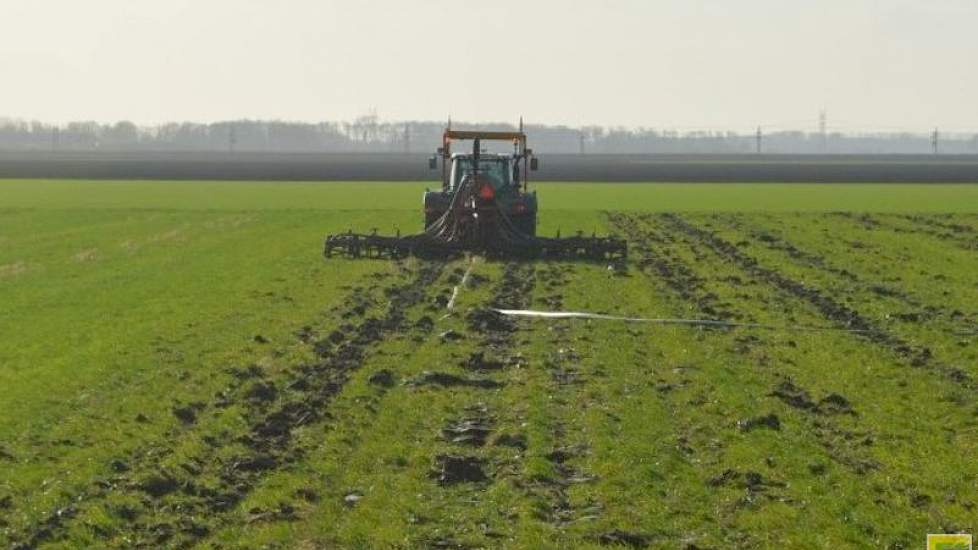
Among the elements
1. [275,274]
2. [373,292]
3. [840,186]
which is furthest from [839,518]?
[840,186]

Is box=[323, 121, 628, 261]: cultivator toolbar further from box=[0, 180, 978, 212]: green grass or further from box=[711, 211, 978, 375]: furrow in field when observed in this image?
box=[0, 180, 978, 212]: green grass

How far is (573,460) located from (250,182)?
8030 cm

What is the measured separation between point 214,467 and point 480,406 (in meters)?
3.52

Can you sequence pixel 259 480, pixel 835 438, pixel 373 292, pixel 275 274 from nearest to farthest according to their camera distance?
pixel 259 480 < pixel 835 438 < pixel 373 292 < pixel 275 274

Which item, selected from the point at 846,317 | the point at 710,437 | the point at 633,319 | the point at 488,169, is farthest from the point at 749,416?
the point at 488,169

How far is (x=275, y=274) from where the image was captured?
31.5 meters

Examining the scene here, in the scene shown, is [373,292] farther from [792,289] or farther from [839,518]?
[839,518]

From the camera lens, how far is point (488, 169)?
38281mm

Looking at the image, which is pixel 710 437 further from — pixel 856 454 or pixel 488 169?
pixel 488 169

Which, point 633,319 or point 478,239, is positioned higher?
point 478,239

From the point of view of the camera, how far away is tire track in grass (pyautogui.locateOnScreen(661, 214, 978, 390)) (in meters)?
18.7

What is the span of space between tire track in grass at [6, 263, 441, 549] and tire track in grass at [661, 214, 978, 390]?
653 centimetres

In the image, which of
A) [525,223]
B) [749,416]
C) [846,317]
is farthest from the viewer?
[525,223]

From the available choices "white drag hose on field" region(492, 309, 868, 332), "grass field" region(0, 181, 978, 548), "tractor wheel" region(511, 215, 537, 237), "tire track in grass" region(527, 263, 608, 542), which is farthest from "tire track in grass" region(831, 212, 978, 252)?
"tire track in grass" region(527, 263, 608, 542)
